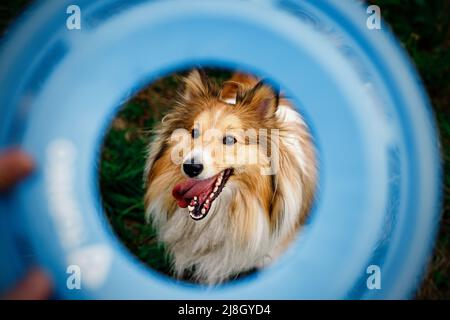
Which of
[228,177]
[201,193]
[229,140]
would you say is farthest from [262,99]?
[201,193]

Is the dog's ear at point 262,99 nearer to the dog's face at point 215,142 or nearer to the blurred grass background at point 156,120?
the dog's face at point 215,142

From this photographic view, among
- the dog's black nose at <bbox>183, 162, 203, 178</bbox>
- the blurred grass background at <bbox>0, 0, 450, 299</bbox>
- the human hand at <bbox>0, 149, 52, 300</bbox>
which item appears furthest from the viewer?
the blurred grass background at <bbox>0, 0, 450, 299</bbox>

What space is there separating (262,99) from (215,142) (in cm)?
24

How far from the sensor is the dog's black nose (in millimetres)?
1980

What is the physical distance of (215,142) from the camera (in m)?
2.03

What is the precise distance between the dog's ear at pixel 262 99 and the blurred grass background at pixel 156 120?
2.87 feet

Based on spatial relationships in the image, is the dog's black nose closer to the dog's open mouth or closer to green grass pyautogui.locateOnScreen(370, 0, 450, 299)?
the dog's open mouth

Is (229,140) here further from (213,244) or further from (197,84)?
(213,244)

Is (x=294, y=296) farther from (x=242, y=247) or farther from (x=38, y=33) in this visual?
(x=38, y=33)

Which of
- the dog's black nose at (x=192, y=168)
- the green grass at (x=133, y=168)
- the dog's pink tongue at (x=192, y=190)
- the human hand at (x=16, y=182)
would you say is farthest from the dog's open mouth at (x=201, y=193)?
the human hand at (x=16, y=182)

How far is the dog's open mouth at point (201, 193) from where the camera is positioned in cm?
209

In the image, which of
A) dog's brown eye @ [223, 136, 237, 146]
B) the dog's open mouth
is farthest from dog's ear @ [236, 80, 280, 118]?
the dog's open mouth
